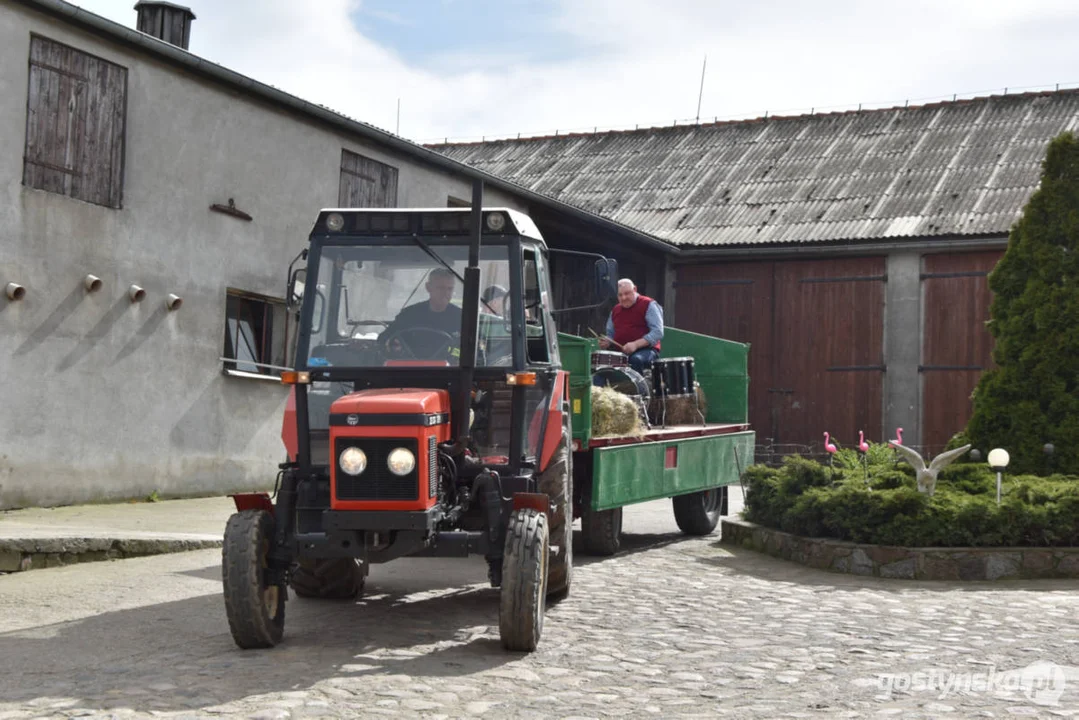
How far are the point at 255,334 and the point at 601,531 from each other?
6.04 metres

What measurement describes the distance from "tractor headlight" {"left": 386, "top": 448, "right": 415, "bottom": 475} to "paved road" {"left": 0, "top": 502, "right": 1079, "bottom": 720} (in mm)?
906

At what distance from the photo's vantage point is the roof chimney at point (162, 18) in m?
15.3

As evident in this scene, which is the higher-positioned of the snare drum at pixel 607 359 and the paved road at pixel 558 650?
the snare drum at pixel 607 359

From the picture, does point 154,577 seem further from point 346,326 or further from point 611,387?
point 611,387

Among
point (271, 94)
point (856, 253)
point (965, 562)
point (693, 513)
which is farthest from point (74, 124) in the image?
point (856, 253)

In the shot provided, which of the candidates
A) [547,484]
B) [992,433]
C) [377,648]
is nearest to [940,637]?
[547,484]

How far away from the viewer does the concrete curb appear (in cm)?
895

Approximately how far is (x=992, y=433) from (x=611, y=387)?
3751 millimetres

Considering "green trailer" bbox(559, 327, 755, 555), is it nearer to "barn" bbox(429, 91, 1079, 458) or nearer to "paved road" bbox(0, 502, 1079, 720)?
"paved road" bbox(0, 502, 1079, 720)

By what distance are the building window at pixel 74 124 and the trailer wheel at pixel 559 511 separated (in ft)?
21.6

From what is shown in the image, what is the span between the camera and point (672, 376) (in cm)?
1246

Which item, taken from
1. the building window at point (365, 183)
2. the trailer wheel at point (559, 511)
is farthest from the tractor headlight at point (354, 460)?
the building window at point (365, 183)

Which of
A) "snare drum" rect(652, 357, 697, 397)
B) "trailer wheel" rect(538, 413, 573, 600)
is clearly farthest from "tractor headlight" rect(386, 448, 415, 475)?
"snare drum" rect(652, 357, 697, 397)

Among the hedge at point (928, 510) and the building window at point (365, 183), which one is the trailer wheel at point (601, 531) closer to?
the hedge at point (928, 510)
